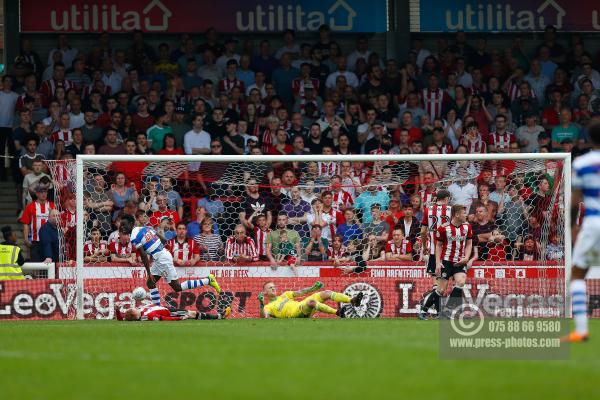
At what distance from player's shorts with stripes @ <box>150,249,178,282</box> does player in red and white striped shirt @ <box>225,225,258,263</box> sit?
1516 millimetres

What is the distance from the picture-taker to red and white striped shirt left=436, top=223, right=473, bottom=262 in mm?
16375

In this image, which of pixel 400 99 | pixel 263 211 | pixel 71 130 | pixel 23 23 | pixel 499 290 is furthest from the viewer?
pixel 23 23

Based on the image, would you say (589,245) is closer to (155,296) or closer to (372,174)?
(155,296)

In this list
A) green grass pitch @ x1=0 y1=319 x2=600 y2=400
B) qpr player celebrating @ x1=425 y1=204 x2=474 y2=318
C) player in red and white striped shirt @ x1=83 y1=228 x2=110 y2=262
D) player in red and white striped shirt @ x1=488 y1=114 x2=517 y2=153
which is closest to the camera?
green grass pitch @ x1=0 y1=319 x2=600 y2=400

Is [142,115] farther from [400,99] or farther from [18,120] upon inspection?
[400,99]

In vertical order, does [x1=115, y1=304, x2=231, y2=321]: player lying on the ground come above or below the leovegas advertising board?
below

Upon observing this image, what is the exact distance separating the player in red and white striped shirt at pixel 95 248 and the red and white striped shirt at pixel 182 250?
990 millimetres

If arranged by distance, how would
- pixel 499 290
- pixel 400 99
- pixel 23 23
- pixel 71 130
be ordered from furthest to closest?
pixel 23 23, pixel 400 99, pixel 71 130, pixel 499 290

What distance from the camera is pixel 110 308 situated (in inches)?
691

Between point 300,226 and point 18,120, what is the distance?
22.2 ft

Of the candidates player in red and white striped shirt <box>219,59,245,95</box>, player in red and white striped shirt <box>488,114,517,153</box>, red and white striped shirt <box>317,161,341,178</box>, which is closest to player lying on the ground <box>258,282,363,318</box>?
red and white striped shirt <box>317,161,341,178</box>

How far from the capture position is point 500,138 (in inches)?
865

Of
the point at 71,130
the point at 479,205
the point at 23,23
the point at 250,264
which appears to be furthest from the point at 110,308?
the point at 23,23

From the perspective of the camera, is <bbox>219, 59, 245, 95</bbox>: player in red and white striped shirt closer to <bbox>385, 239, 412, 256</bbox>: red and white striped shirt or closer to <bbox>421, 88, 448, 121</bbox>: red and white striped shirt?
<bbox>421, 88, 448, 121</bbox>: red and white striped shirt
